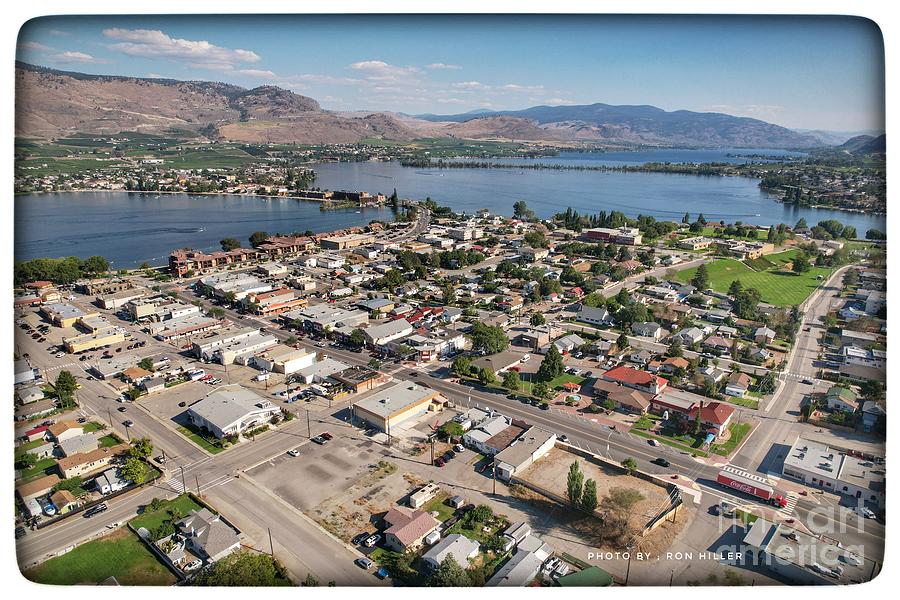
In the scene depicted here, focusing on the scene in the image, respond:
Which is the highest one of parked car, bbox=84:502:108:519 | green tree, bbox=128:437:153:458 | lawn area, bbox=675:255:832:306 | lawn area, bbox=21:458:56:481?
lawn area, bbox=675:255:832:306

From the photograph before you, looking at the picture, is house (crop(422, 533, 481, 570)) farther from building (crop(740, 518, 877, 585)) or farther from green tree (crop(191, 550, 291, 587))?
building (crop(740, 518, 877, 585))

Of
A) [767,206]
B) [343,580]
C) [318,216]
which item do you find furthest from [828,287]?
[318,216]

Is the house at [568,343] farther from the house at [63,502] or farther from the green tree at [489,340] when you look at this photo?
the house at [63,502]

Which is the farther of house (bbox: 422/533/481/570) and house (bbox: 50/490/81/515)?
house (bbox: 50/490/81/515)

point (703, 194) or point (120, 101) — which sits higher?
point (120, 101)

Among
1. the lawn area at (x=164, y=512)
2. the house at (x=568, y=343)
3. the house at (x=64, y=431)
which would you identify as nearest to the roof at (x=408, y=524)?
the lawn area at (x=164, y=512)

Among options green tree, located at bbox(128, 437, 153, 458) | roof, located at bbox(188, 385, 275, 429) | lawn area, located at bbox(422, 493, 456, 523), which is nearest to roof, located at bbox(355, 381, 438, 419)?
roof, located at bbox(188, 385, 275, 429)

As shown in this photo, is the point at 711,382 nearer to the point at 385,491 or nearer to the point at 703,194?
the point at 385,491

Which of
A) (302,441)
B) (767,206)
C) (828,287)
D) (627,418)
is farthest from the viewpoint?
(767,206)
